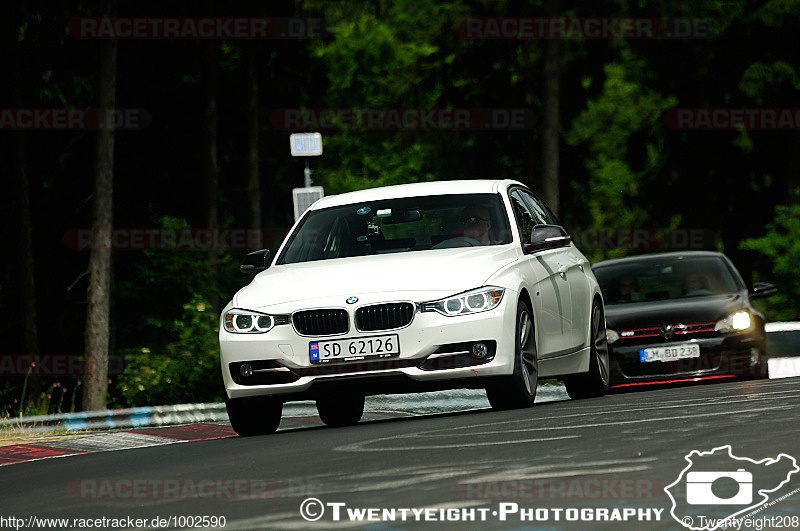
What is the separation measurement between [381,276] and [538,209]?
3485 millimetres

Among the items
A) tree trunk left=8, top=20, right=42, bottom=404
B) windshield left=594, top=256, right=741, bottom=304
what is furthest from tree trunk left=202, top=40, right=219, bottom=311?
windshield left=594, top=256, right=741, bottom=304

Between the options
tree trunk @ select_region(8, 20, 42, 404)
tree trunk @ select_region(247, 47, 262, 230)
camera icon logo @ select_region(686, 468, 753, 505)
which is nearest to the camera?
camera icon logo @ select_region(686, 468, 753, 505)

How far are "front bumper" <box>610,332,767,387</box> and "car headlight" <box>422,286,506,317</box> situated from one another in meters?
4.94

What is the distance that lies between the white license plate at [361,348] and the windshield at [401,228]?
48.3 inches

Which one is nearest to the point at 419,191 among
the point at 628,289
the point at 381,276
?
the point at 381,276

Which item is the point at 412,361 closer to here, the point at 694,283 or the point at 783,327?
the point at 694,283

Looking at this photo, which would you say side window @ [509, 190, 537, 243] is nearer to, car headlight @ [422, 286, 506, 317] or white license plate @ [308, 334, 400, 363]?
car headlight @ [422, 286, 506, 317]

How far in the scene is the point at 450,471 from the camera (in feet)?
25.8

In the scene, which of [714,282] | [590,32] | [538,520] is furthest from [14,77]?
[538,520]

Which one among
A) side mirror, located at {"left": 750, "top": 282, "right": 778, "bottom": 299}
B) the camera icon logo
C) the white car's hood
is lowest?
the camera icon logo

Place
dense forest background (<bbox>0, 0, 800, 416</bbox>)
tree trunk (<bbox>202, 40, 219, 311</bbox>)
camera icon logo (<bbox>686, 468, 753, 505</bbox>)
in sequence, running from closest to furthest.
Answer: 1. camera icon logo (<bbox>686, 468, 753, 505</bbox>)
2. dense forest background (<bbox>0, 0, 800, 416</bbox>)
3. tree trunk (<bbox>202, 40, 219, 311</bbox>)

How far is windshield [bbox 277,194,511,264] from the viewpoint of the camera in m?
12.6

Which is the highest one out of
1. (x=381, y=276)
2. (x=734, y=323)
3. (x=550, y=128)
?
(x=550, y=128)

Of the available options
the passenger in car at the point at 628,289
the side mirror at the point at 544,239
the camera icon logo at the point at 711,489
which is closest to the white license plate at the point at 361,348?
the side mirror at the point at 544,239
